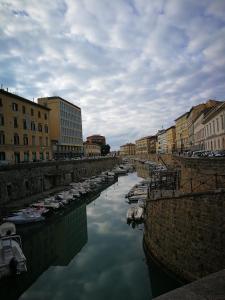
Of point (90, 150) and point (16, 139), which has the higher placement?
point (16, 139)

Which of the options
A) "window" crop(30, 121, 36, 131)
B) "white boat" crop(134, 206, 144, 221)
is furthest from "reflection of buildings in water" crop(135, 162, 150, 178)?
"white boat" crop(134, 206, 144, 221)

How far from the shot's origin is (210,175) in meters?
18.8

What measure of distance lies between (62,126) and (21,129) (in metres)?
25.7

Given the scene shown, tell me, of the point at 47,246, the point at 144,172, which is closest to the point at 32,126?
the point at 47,246

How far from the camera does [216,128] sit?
44781mm

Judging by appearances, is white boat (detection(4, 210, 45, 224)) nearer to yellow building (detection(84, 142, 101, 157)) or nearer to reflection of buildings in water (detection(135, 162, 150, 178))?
reflection of buildings in water (detection(135, 162, 150, 178))

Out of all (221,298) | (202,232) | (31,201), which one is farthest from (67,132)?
(221,298)

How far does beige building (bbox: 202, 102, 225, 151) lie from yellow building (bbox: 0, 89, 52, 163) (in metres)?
34.6

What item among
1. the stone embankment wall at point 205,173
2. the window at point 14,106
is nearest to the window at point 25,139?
the window at point 14,106

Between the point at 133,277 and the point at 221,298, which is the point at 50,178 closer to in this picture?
the point at 133,277

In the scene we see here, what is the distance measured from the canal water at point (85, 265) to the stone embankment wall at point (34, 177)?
8.60m

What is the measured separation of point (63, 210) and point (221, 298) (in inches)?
1261

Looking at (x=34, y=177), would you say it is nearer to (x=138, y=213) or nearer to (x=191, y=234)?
(x=138, y=213)

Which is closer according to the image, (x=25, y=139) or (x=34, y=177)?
(x=34, y=177)
